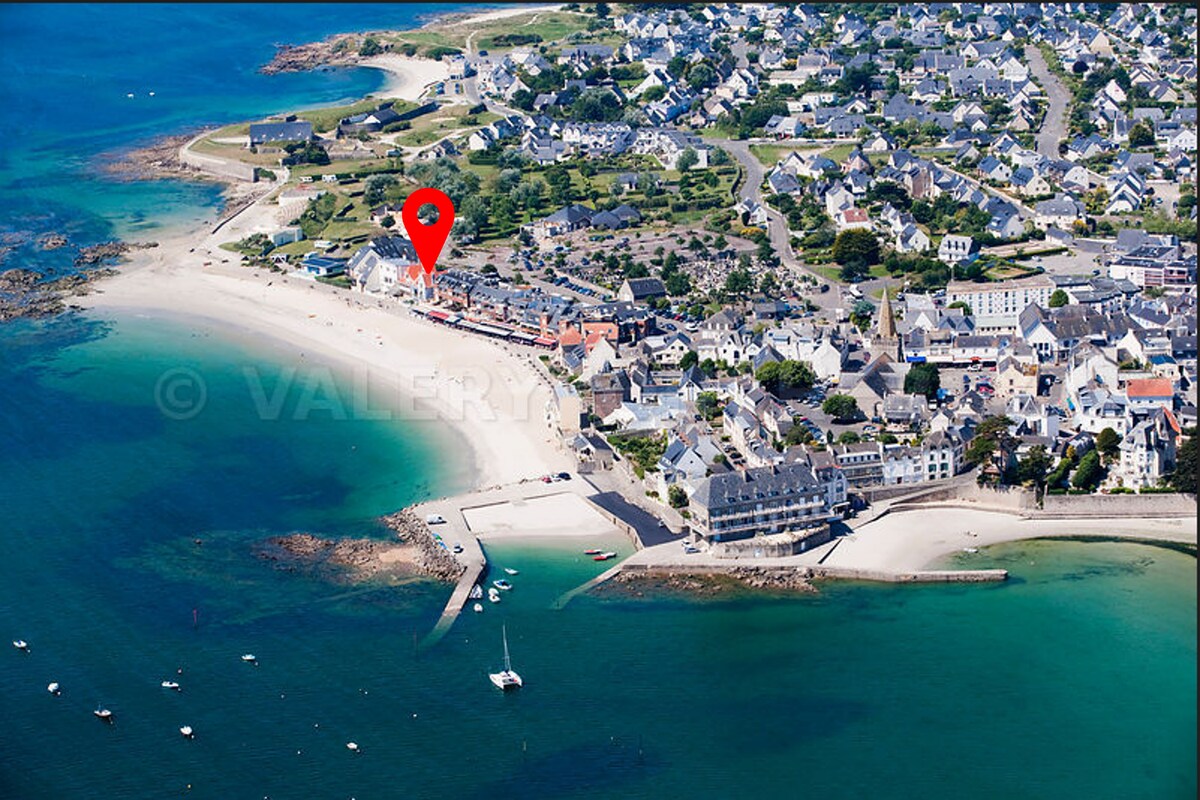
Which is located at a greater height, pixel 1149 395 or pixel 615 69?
pixel 615 69

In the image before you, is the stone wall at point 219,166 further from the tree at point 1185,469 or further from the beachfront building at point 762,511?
the tree at point 1185,469

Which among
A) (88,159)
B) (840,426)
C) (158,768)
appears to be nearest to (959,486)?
(840,426)

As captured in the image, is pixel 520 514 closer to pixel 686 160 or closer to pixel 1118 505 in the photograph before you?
pixel 1118 505

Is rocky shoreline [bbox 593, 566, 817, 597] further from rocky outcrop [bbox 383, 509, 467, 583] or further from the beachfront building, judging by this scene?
rocky outcrop [bbox 383, 509, 467, 583]

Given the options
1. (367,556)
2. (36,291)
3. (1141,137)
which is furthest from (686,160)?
(367,556)

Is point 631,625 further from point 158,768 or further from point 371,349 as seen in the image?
point 371,349
